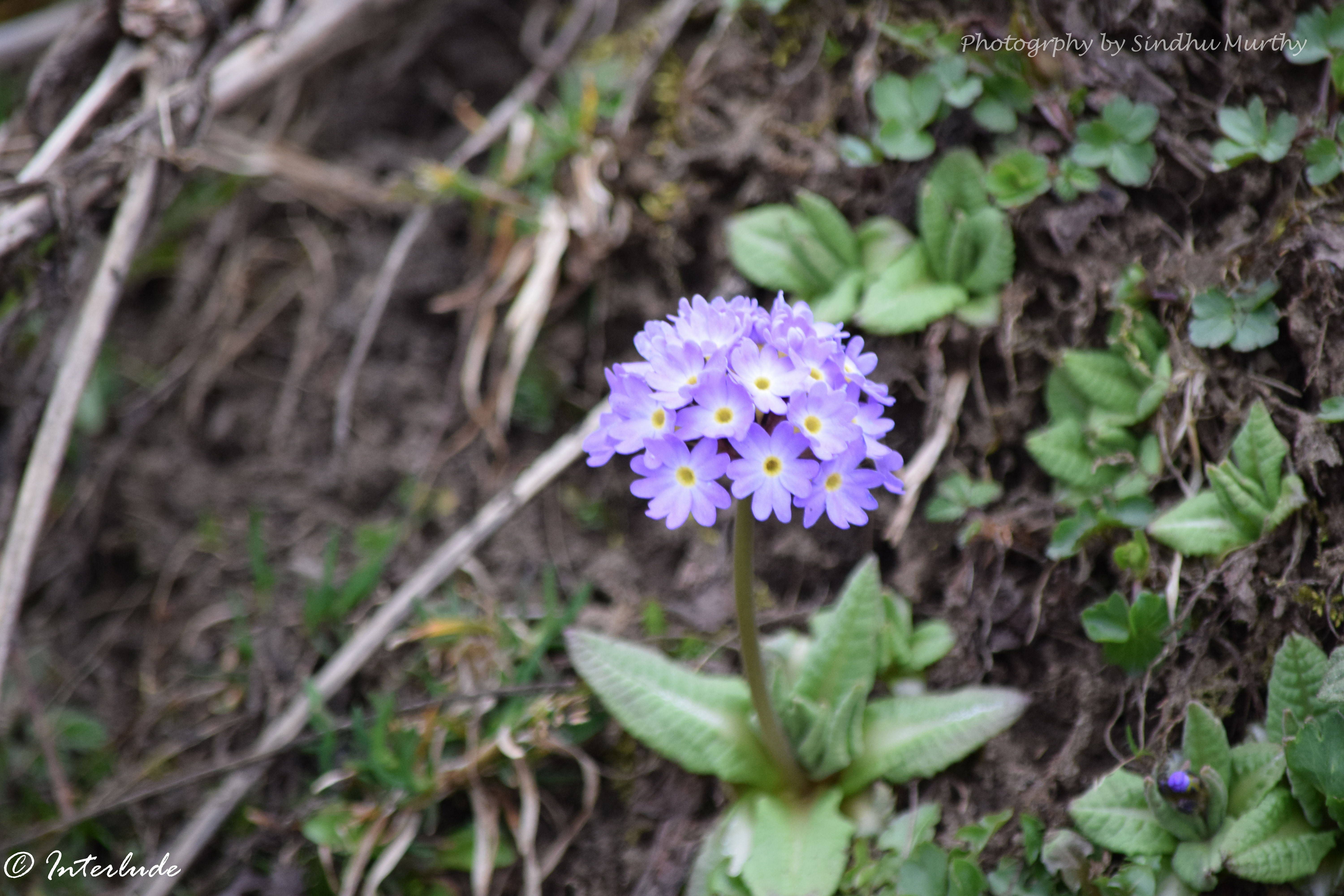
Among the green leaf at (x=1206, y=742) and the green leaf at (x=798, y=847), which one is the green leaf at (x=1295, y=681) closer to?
the green leaf at (x=1206, y=742)

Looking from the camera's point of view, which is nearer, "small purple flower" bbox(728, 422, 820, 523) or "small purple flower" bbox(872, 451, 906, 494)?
"small purple flower" bbox(728, 422, 820, 523)

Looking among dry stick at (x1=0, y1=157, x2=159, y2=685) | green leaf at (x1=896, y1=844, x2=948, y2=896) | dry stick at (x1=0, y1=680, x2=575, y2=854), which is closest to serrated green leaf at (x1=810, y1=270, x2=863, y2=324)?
dry stick at (x1=0, y1=680, x2=575, y2=854)

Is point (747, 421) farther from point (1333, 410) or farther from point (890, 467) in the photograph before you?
point (1333, 410)

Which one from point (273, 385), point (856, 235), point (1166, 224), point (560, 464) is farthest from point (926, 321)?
point (273, 385)

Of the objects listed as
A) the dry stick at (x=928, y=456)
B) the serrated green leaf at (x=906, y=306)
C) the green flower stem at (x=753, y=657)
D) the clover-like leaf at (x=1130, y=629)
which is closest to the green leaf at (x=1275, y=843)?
the clover-like leaf at (x=1130, y=629)

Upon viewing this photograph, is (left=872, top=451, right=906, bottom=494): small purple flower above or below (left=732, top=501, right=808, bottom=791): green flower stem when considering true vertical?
above

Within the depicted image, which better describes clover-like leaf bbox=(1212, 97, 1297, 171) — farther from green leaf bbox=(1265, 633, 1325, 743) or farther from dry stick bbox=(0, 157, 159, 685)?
dry stick bbox=(0, 157, 159, 685)

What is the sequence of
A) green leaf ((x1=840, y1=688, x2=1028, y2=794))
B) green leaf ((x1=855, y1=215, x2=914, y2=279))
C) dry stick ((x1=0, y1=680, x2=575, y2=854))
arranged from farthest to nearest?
green leaf ((x1=855, y1=215, x2=914, y2=279)) < dry stick ((x1=0, y1=680, x2=575, y2=854)) < green leaf ((x1=840, y1=688, x2=1028, y2=794))
